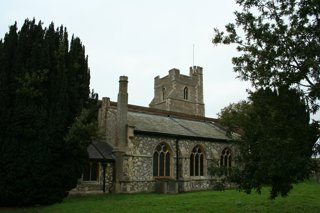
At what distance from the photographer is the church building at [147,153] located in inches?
874

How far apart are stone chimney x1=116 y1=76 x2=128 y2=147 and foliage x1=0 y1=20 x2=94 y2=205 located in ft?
21.6

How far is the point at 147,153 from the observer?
2375cm

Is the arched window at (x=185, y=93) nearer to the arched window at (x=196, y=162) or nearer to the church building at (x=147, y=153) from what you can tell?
the church building at (x=147, y=153)

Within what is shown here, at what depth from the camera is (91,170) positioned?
71.9ft

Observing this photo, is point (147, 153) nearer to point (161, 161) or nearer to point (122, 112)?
point (161, 161)

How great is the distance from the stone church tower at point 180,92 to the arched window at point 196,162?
31459mm

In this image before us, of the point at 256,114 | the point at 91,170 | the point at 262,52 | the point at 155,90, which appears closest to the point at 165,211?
the point at 256,114

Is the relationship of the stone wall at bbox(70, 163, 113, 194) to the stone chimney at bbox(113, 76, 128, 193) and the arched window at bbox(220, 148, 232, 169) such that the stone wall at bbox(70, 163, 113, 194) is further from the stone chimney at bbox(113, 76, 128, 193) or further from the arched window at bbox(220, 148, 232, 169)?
the arched window at bbox(220, 148, 232, 169)

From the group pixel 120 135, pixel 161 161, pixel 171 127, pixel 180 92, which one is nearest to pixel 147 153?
pixel 161 161

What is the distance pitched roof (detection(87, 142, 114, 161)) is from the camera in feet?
71.5

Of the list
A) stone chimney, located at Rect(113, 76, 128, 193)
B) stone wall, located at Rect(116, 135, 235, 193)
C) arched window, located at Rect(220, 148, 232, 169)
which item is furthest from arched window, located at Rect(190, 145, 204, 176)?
stone chimney, located at Rect(113, 76, 128, 193)

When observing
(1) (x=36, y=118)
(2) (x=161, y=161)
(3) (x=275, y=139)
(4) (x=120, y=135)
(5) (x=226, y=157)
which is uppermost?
(1) (x=36, y=118)

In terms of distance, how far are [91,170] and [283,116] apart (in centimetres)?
1549

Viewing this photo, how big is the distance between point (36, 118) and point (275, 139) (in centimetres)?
1031
